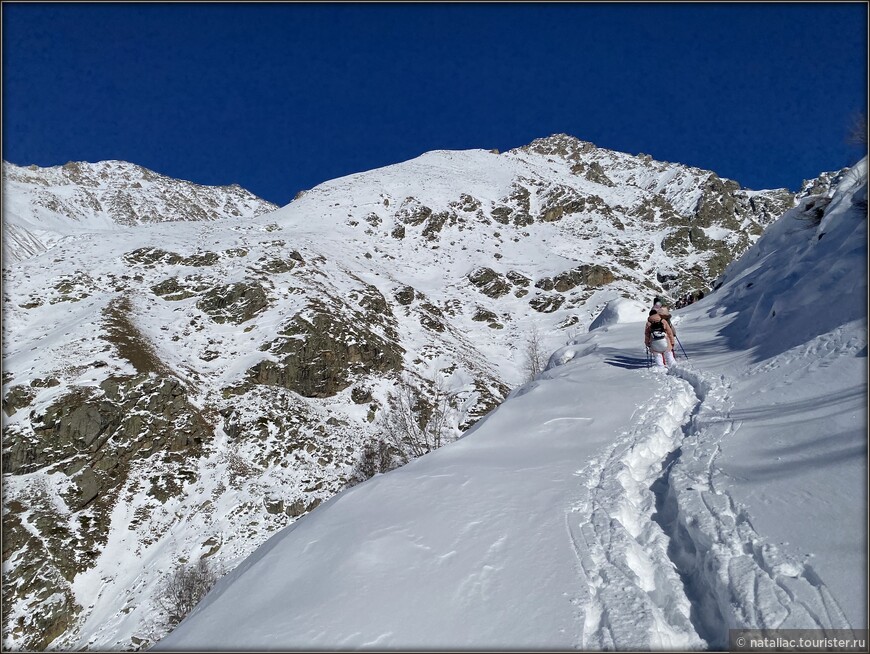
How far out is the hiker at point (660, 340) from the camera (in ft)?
39.8

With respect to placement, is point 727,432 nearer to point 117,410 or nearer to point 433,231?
point 117,410

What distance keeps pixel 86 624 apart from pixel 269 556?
20.1m

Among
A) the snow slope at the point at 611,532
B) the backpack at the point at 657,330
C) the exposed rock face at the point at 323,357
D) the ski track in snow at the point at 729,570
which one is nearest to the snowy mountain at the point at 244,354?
the exposed rock face at the point at 323,357

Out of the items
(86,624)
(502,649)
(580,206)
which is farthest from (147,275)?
(580,206)

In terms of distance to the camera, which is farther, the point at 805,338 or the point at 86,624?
the point at 86,624

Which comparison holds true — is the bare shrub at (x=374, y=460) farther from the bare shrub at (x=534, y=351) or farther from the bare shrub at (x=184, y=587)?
the bare shrub at (x=534, y=351)

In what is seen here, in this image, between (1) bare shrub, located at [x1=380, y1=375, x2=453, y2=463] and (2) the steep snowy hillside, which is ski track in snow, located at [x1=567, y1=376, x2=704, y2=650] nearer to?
(1) bare shrub, located at [x1=380, y1=375, x2=453, y2=463]

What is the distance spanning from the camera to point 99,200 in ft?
488

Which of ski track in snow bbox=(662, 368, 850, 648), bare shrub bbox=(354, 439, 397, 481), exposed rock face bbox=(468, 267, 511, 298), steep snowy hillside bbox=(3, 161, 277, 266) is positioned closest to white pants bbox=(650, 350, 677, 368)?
ski track in snow bbox=(662, 368, 850, 648)

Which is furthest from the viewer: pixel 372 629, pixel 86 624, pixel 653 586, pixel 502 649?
pixel 86 624

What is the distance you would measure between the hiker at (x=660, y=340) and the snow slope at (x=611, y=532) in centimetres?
293

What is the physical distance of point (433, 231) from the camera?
72.8 metres

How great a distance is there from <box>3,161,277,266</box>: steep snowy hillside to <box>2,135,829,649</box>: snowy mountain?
2758 inches

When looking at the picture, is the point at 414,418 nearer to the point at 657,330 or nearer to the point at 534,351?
the point at 534,351
